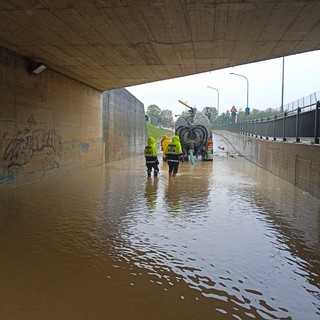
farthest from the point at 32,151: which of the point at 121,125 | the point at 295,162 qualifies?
the point at 121,125

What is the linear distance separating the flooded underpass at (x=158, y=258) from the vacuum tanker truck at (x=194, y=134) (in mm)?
14842

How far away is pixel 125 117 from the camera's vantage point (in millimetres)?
28359

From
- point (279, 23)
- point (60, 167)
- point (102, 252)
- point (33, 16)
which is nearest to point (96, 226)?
point (102, 252)

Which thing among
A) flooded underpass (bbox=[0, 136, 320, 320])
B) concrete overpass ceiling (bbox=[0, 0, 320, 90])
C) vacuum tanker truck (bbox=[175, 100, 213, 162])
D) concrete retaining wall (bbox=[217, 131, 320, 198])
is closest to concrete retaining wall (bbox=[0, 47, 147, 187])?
concrete overpass ceiling (bbox=[0, 0, 320, 90])

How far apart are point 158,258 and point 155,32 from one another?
22.5 ft

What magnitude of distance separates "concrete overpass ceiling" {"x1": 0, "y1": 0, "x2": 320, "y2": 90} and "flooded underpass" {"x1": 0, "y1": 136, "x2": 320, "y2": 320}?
4.33 meters

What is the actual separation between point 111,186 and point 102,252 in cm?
734

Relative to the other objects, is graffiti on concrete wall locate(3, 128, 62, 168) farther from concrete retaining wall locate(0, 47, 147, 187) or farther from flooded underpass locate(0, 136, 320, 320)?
flooded underpass locate(0, 136, 320, 320)

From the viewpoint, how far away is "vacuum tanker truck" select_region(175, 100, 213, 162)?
25.1m

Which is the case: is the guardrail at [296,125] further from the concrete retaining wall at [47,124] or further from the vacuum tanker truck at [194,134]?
the concrete retaining wall at [47,124]

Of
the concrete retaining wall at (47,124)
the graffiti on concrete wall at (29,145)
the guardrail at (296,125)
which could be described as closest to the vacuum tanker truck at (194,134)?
the guardrail at (296,125)

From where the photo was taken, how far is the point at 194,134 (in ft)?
82.6

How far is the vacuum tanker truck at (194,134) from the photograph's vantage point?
990 inches

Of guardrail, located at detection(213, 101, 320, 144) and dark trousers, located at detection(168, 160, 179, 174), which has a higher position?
guardrail, located at detection(213, 101, 320, 144)
